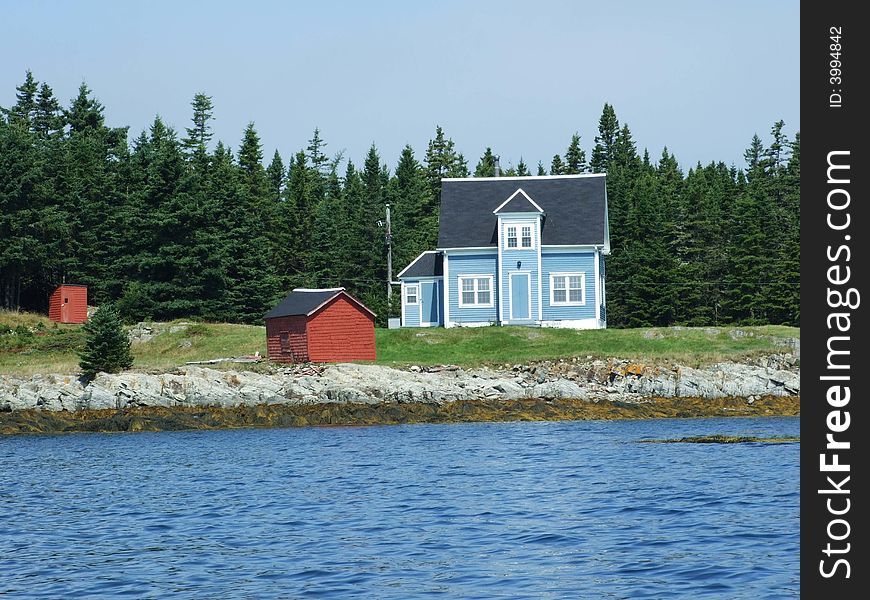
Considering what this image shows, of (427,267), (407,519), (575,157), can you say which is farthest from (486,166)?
(407,519)

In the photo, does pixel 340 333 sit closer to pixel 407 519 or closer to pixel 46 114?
pixel 407 519

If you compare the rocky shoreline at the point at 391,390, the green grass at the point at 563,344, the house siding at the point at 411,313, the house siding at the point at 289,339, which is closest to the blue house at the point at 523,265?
the house siding at the point at 411,313

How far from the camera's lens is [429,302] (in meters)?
61.9

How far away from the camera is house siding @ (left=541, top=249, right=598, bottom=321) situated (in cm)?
5859

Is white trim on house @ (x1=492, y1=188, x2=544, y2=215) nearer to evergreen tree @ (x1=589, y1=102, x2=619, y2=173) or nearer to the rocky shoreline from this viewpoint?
the rocky shoreline

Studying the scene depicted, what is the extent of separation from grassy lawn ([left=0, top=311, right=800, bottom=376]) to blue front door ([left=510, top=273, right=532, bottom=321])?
260 cm

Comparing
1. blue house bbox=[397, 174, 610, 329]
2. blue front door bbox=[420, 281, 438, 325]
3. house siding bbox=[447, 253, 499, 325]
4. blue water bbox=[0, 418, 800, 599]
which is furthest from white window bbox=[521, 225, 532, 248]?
blue water bbox=[0, 418, 800, 599]

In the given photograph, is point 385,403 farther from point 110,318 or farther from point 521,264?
point 521,264

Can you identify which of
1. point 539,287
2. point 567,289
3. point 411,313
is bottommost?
point 411,313

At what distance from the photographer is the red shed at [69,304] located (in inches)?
2618

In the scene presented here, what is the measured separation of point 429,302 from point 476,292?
3.77m

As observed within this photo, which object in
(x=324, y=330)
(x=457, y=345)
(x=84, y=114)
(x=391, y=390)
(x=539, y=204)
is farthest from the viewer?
(x=84, y=114)

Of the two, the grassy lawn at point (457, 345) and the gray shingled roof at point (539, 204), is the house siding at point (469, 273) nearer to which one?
the gray shingled roof at point (539, 204)

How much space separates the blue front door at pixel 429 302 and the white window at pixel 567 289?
6.57m
